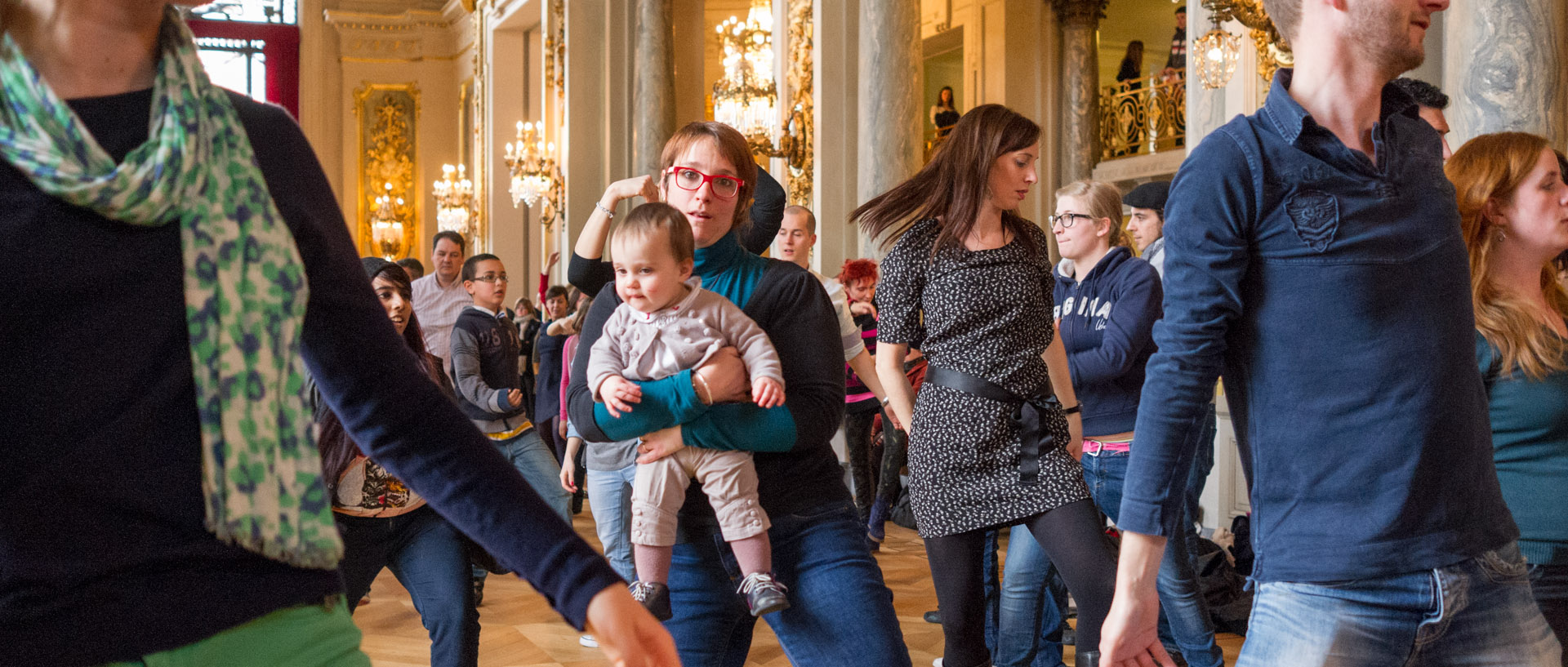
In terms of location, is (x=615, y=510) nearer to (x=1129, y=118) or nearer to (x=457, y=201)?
(x=1129, y=118)

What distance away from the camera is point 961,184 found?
3.15 m

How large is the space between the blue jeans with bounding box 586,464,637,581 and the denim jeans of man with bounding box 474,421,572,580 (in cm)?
228

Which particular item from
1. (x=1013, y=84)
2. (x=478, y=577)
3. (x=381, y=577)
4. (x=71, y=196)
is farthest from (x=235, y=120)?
(x=1013, y=84)

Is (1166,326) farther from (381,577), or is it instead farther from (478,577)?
(381,577)

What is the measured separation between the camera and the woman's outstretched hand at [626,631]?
1129 millimetres

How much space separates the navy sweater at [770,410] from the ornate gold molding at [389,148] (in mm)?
19655

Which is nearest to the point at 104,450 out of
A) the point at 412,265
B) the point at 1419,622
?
the point at 1419,622

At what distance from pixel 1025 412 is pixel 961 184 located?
593 mm

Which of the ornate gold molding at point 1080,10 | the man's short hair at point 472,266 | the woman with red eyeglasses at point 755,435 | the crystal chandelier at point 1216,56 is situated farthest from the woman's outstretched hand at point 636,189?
the ornate gold molding at point 1080,10

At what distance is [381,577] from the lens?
6188mm

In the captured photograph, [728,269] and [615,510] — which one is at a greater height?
[728,269]

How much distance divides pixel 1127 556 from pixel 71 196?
4.29ft

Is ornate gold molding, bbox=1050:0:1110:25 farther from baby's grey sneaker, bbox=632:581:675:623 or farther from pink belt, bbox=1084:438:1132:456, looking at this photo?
baby's grey sneaker, bbox=632:581:675:623

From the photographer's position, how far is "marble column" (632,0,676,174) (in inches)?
463
